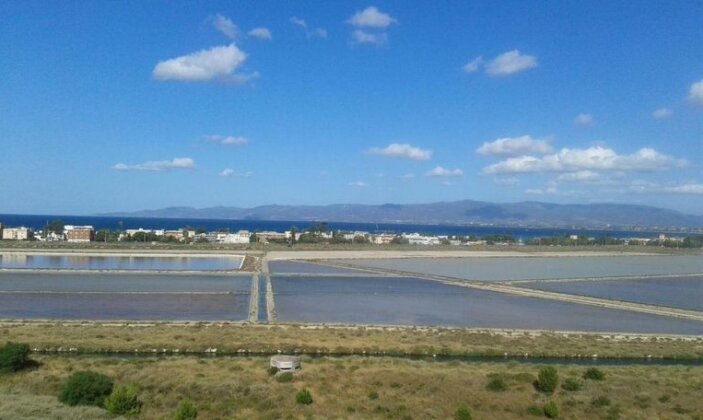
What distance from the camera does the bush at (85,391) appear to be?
13031mm

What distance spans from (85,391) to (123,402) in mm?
1207

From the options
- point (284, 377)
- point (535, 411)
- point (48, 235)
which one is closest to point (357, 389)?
point (284, 377)

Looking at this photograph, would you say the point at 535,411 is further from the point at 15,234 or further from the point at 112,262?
the point at 15,234

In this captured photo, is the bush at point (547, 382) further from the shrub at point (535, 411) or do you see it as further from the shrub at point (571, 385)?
the shrub at point (535, 411)

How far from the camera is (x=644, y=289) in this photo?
44.2 meters

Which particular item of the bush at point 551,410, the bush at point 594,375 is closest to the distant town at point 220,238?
the bush at point 594,375

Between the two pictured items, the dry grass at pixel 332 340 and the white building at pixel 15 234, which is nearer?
the dry grass at pixel 332 340

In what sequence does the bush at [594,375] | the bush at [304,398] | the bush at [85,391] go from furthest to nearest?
the bush at [594,375]
the bush at [304,398]
the bush at [85,391]

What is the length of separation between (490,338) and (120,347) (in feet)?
41.3

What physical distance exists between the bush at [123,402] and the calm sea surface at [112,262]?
3876 centimetres

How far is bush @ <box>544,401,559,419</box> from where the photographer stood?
13133 millimetres

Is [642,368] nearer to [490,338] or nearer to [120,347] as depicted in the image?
[490,338]

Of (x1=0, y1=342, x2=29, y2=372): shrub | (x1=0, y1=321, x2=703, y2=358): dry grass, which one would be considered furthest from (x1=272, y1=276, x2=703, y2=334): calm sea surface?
(x1=0, y1=342, x2=29, y2=372): shrub

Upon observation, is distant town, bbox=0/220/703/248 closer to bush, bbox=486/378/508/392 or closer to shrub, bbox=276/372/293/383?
shrub, bbox=276/372/293/383
